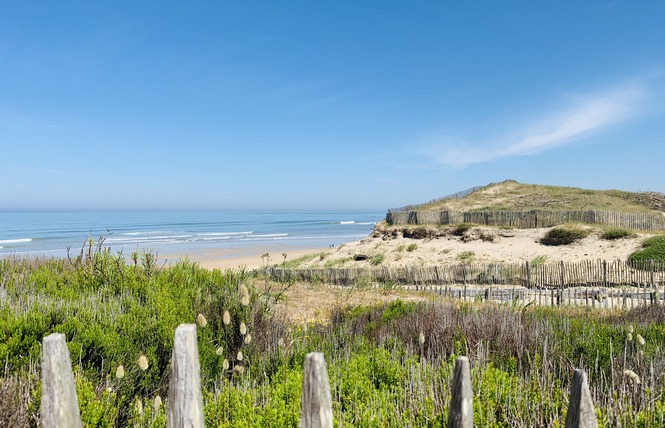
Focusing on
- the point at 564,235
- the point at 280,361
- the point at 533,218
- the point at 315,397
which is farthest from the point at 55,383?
the point at 533,218

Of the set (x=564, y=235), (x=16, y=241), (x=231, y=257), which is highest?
(x=16, y=241)

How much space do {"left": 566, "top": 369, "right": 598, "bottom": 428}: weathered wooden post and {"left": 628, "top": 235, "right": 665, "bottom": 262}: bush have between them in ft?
84.9

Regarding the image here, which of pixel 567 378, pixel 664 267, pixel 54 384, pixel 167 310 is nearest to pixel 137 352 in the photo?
pixel 167 310

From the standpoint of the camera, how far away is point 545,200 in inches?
1721

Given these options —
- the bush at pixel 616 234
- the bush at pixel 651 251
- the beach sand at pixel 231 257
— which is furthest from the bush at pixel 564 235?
the beach sand at pixel 231 257

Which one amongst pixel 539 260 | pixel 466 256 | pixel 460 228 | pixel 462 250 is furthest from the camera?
pixel 460 228

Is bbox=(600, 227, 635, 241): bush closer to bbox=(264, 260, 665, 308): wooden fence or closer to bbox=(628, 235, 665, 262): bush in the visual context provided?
bbox=(628, 235, 665, 262): bush

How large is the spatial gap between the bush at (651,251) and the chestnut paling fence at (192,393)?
2593cm

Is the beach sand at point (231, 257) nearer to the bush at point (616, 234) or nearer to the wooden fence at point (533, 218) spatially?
the wooden fence at point (533, 218)

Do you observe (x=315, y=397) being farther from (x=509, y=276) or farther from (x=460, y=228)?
(x=460, y=228)

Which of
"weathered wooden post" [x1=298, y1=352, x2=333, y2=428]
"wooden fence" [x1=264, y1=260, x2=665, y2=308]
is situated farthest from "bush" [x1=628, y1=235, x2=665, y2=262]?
"weathered wooden post" [x1=298, y1=352, x2=333, y2=428]

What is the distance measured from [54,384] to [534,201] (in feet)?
158

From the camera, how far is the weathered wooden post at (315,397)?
1.46m

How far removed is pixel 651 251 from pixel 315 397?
27.7 meters
